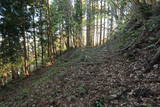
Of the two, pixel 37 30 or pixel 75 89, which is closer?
pixel 75 89

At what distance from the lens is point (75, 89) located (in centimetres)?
630

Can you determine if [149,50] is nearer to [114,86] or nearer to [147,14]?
[114,86]

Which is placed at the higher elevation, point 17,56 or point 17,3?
point 17,3

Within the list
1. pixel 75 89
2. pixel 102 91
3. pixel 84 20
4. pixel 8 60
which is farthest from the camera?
pixel 84 20

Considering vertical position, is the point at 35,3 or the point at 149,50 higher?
the point at 35,3

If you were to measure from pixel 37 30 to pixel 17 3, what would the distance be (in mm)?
4010

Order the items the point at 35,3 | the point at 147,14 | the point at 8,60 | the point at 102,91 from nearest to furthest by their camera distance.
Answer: the point at 102,91, the point at 147,14, the point at 8,60, the point at 35,3

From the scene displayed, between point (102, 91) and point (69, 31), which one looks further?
point (69, 31)

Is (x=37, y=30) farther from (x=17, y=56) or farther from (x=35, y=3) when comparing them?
(x=17, y=56)

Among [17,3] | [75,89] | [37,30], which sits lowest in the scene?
[75,89]

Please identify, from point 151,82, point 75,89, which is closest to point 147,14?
point 151,82

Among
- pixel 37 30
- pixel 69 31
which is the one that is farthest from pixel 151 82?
pixel 69 31

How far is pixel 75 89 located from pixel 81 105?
1328mm

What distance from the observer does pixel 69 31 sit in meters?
26.1
